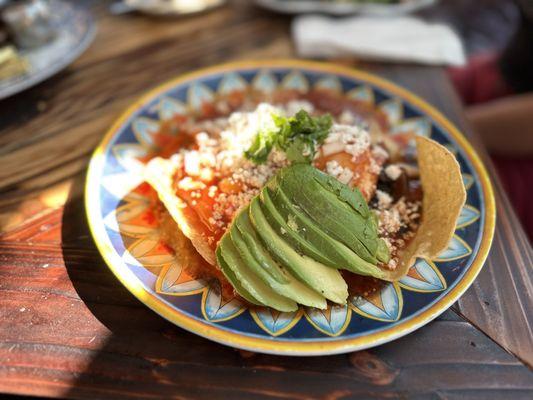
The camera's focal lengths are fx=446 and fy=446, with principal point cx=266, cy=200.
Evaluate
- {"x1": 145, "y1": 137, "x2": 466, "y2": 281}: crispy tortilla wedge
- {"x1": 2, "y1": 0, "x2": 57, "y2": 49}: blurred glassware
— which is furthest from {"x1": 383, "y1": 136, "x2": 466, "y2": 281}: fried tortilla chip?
{"x1": 2, "y1": 0, "x2": 57, "y2": 49}: blurred glassware

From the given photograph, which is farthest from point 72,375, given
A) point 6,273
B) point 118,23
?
point 118,23

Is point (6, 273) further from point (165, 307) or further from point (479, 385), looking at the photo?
point (479, 385)

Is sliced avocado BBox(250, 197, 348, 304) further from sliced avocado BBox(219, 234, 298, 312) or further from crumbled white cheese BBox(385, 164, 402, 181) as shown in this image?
crumbled white cheese BBox(385, 164, 402, 181)

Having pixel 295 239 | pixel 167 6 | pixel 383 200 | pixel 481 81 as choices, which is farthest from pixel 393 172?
pixel 167 6

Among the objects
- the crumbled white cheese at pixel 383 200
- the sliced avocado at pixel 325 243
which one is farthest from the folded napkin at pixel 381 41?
the sliced avocado at pixel 325 243

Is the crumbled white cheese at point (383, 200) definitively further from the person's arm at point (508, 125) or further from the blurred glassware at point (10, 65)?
the blurred glassware at point (10, 65)

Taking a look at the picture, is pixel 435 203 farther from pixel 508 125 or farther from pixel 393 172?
pixel 508 125
